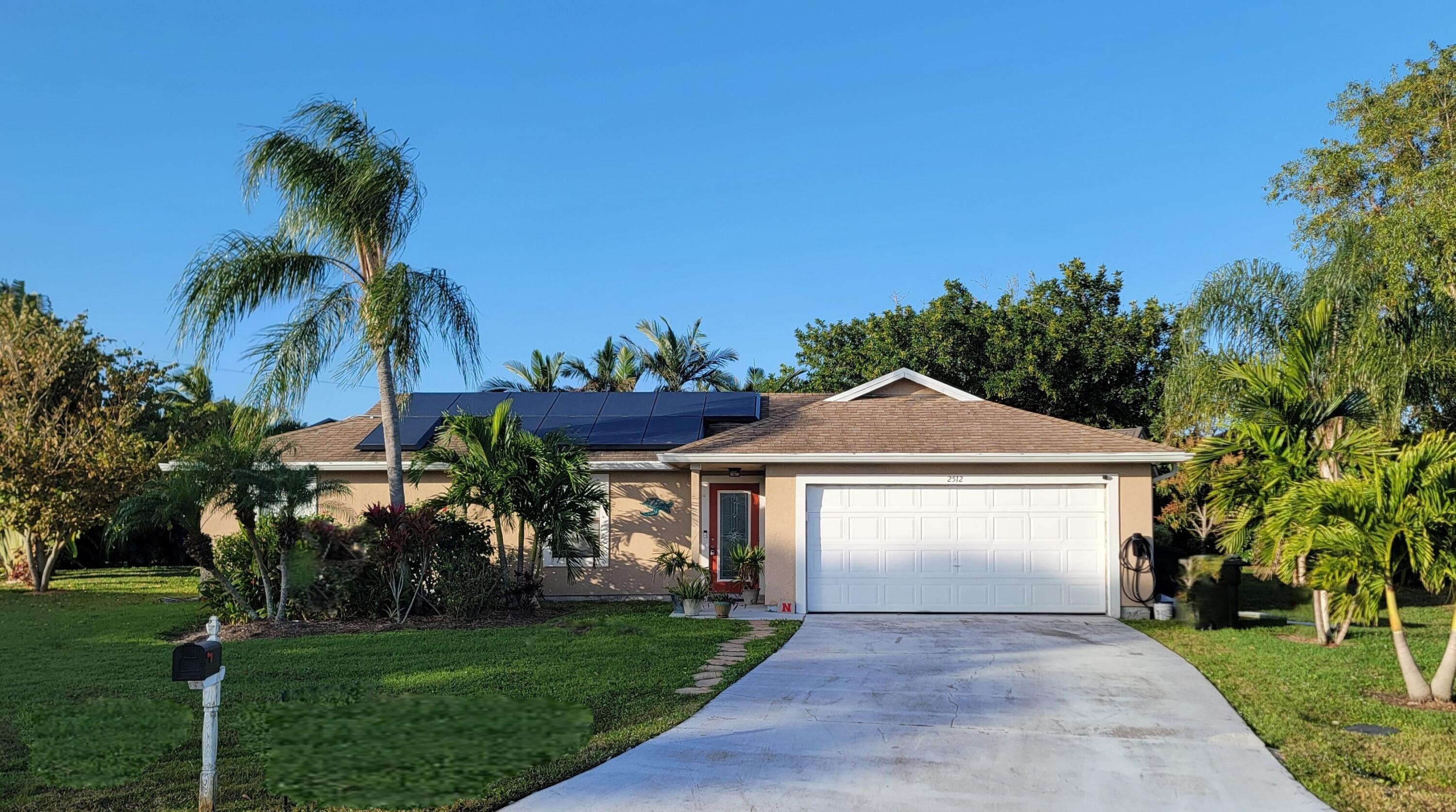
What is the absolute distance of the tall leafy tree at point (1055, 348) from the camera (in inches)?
1017

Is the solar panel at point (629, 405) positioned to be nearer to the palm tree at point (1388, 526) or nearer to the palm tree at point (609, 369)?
the palm tree at point (1388, 526)

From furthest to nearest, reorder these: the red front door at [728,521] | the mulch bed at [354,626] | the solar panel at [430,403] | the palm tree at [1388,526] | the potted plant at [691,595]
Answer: the solar panel at [430,403]
the red front door at [728,521]
the potted plant at [691,595]
the mulch bed at [354,626]
the palm tree at [1388,526]

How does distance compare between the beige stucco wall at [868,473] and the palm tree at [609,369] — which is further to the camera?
the palm tree at [609,369]

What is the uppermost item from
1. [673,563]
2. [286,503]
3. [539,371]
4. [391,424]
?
[539,371]

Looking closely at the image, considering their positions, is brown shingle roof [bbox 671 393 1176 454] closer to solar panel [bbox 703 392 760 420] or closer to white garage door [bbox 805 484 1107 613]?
white garage door [bbox 805 484 1107 613]

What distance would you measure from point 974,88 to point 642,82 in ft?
22.8

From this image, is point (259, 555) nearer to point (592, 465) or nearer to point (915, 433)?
point (592, 465)

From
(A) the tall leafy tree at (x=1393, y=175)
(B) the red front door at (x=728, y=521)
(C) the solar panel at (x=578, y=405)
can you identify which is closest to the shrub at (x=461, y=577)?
(B) the red front door at (x=728, y=521)

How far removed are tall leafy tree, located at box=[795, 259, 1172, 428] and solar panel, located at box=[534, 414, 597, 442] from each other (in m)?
11.4

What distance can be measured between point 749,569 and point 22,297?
23.3 m

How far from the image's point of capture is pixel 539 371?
35344 mm

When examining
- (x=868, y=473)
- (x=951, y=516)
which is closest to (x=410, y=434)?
(x=868, y=473)

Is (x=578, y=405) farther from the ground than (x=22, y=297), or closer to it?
closer to it

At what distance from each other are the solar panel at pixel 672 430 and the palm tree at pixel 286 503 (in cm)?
596
